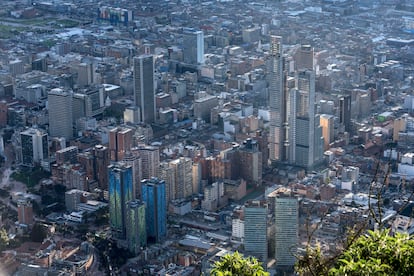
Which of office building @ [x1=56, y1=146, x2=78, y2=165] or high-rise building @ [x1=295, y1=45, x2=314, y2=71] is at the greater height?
high-rise building @ [x1=295, y1=45, x2=314, y2=71]

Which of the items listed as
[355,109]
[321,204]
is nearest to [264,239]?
[321,204]

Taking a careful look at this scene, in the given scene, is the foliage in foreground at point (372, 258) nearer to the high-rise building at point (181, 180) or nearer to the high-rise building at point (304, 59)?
the high-rise building at point (181, 180)

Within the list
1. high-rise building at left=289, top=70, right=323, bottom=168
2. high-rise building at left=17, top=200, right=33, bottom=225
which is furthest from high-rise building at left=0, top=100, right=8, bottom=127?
high-rise building at left=289, top=70, right=323, bottom=168

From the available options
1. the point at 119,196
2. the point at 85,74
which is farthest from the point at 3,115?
the point at 119,196

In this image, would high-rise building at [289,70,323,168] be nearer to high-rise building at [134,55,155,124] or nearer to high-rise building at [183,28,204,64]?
high-rise building at [134,55,155,124]

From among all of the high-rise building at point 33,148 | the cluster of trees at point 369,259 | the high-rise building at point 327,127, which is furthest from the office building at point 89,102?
the cluster of trees at point 369,259

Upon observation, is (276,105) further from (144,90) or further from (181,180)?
(144,90)

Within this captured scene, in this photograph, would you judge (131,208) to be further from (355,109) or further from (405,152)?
(355,109)
